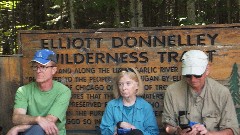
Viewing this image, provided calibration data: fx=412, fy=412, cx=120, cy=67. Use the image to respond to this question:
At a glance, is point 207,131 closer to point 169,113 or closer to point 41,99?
point 169,113

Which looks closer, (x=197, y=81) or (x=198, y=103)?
(x=197, y=81)

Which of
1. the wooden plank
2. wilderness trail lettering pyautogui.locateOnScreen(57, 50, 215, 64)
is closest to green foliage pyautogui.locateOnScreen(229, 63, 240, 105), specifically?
wilderness trail lettering pyautogui.locateOnScreen(57, 50, 215, 64)

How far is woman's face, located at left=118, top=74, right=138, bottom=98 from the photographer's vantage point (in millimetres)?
4801

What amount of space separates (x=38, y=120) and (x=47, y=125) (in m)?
0.14

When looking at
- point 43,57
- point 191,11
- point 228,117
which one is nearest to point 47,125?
point 43,57

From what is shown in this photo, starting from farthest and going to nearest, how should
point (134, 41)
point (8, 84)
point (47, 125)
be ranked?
1. point (8, 84)
2. point (134, 41)
3. point (47, 125)

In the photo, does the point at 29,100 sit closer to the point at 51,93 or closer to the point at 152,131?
the point at 51,93

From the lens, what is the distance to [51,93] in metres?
5.19

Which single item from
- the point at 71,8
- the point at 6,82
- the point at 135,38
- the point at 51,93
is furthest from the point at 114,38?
the point at 71,8

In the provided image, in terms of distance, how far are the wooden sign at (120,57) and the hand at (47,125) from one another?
92cm

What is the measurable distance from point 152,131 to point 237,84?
131cm

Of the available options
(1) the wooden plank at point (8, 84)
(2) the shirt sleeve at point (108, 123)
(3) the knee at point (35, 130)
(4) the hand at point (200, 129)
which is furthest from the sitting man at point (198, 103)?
(1) the wooden plank at point (8, 84)

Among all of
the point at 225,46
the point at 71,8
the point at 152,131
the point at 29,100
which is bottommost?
the point at 152,131

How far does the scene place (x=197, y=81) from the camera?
4441mm
